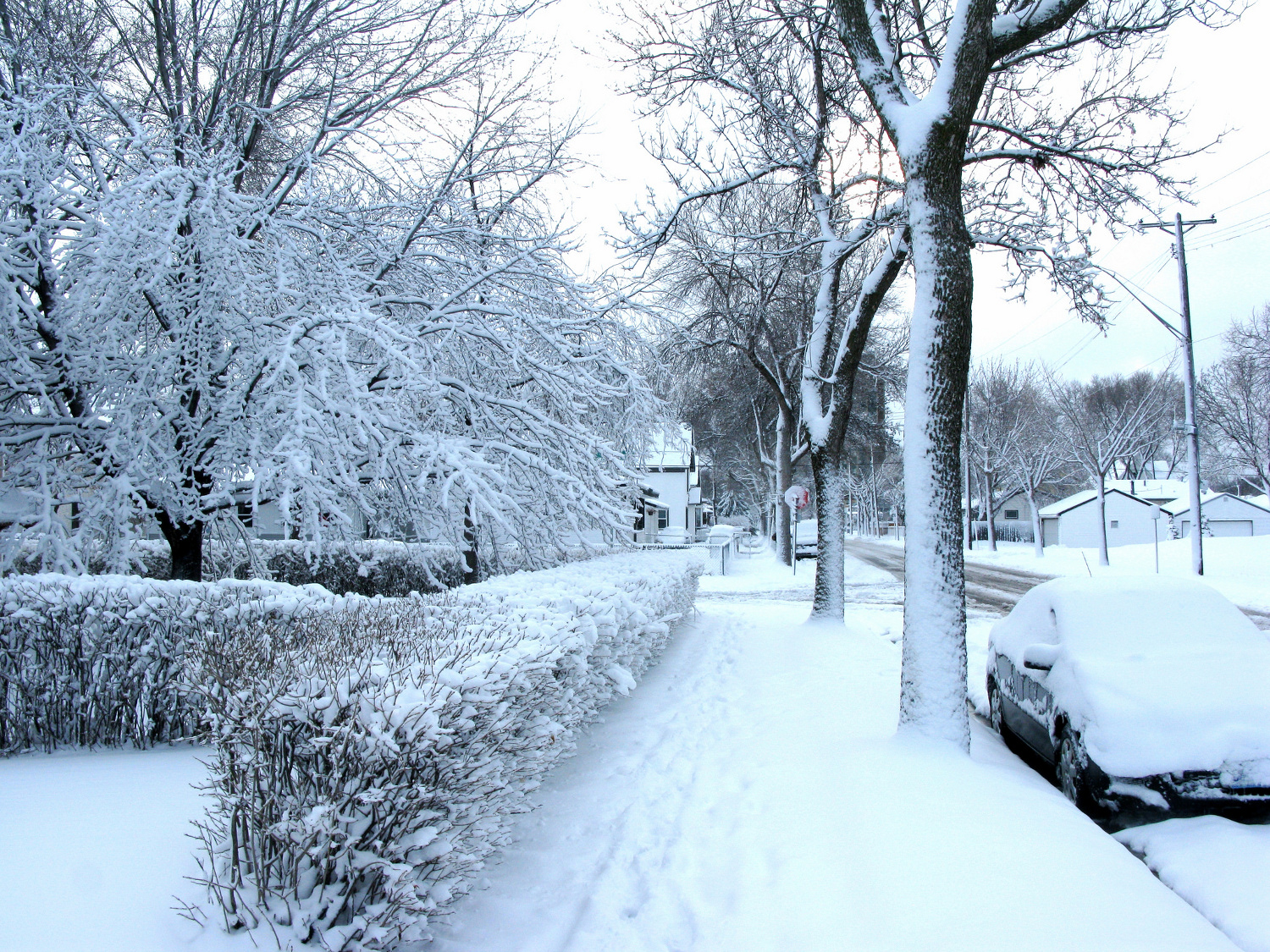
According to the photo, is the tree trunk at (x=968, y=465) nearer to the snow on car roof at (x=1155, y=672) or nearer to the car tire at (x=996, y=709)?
the car tire at (x=996, y=709)

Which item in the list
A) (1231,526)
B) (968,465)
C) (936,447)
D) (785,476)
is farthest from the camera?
(1231,526)

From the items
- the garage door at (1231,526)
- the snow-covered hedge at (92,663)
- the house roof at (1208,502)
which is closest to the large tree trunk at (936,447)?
the snow-covered hedge at (92,663)

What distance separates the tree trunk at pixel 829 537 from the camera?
11109 millimetres

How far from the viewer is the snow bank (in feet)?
11.1

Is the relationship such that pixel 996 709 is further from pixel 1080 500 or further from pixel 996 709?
pixel 1080 500

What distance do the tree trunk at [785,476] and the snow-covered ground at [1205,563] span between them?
9.13 metres

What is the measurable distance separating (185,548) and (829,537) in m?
8.57

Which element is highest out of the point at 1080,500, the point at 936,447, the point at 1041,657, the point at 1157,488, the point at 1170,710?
the point at 1157,488

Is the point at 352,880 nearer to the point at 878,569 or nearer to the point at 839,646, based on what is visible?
the point at 839,646

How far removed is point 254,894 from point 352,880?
46 cm

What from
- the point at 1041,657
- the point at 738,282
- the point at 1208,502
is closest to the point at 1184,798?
the point at 1041,657

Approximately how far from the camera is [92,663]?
4.47 m

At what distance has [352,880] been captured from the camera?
2.51 m

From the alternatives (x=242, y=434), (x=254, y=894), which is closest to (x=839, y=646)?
(x=242, y=434)
